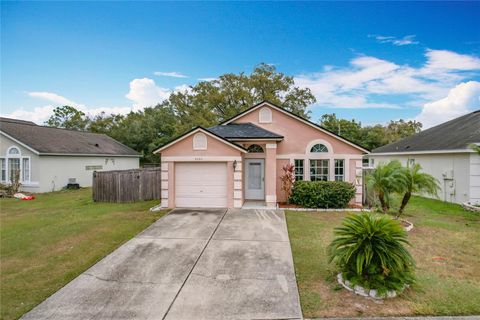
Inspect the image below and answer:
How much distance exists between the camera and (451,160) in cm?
1415

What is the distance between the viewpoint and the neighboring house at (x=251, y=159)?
11.1 meters

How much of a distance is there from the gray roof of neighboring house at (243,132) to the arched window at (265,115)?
Result: 1.76ft

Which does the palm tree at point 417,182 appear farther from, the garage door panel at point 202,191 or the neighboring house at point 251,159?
the garage door panel at point 202,191

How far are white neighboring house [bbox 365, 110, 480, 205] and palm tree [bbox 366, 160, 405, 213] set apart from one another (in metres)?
6.81

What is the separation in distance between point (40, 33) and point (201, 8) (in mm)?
8570

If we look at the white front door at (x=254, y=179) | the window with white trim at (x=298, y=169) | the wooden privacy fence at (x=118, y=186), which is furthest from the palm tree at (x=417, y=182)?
the wooden privacy fence at (x=118, y=186)

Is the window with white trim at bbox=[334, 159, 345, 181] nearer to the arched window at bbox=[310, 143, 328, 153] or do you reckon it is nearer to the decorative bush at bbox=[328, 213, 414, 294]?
the arched window at bbox=[310, 143, 328, 153]

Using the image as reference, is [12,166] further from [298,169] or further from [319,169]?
[319,169]

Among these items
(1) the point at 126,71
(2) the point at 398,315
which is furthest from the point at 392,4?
(1) the point at 126,71

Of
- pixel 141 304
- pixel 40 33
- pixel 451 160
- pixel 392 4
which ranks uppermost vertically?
pixel 392 4

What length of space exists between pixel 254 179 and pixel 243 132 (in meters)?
2.52

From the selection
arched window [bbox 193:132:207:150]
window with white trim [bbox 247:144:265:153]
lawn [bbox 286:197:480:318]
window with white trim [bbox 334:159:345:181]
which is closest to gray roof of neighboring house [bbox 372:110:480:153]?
window with white trim [bbox 334:159:345:181]

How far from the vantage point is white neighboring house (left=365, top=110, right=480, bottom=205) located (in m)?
12.6

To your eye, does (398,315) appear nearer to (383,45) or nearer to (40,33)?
(383,45)
